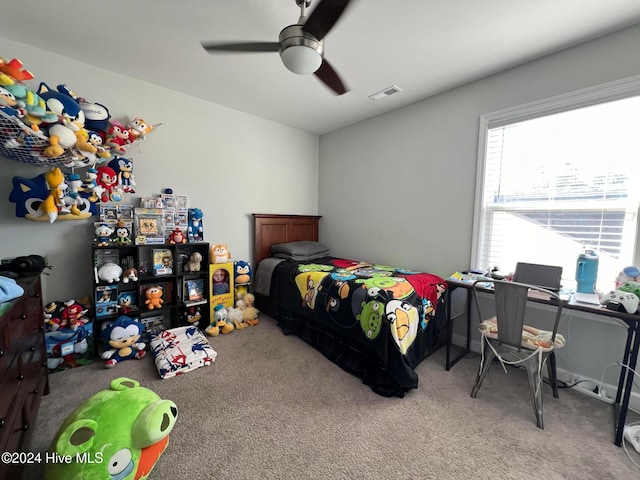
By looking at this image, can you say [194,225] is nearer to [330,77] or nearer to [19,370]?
[19,370]

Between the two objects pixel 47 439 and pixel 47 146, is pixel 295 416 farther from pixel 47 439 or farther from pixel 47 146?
pixel 47 146

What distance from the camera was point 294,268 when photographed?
2.88m

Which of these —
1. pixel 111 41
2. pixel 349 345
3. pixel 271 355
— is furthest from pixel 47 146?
pixel 349 345

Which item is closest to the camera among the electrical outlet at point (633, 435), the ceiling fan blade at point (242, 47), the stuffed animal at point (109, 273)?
the electrical outlet at point (633, 435)

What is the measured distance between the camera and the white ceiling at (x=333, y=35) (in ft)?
5.27

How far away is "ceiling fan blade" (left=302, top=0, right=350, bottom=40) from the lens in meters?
1.24

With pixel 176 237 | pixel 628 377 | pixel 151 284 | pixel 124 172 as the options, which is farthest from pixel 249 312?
pixel 628 377

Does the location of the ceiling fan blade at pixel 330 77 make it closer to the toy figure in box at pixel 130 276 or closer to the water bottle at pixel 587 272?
the water bottle at pixel 587 272

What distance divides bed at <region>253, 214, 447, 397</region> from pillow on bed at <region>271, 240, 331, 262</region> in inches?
0.6

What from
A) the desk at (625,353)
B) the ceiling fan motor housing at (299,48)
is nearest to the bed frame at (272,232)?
the ceiling fan motor housing at (299,48)

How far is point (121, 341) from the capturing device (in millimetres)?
2139

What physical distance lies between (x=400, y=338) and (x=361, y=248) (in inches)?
73.3

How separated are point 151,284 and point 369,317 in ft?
7.27

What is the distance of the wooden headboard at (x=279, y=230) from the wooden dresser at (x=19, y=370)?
2.05 metres
